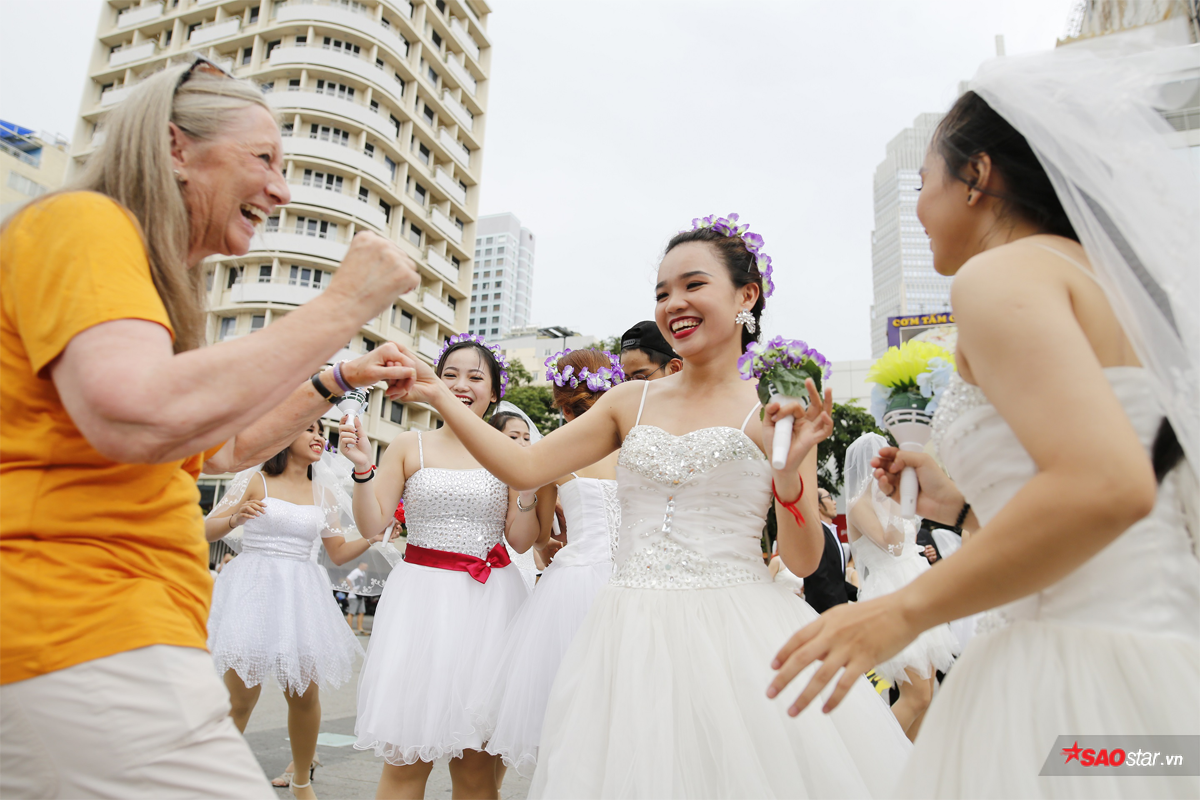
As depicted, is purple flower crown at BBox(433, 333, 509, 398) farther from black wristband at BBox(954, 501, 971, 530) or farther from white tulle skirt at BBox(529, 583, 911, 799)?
black wristband at BBox(954, 501, 971, 530)

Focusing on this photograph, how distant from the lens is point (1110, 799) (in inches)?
47.0

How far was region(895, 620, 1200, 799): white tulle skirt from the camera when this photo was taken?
123 cm

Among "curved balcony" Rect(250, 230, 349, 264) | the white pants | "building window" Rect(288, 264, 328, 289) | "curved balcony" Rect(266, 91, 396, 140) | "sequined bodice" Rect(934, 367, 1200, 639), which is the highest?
"curved balcony" Rect(266, 91, 396, 140)

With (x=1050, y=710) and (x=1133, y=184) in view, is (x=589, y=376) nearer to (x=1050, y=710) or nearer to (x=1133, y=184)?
(x=1133, y=184)

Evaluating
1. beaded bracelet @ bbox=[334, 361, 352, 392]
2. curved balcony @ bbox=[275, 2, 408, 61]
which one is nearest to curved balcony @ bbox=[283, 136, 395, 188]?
curved balcony @ bbox=[275, 2, 408, 61]

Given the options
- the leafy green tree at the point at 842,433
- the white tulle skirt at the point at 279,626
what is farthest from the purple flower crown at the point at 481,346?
the leafy green tree at the point at 842,433

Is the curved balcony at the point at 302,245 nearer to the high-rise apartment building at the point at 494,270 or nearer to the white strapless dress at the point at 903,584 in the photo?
the white strapless dress at the point at 903,584

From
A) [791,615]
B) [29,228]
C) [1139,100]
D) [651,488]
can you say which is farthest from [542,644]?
[1139,100]

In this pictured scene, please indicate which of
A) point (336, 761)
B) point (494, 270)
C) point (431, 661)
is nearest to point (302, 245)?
point (336, 761)

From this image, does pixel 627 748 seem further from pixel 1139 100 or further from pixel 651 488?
pixel 1139 100

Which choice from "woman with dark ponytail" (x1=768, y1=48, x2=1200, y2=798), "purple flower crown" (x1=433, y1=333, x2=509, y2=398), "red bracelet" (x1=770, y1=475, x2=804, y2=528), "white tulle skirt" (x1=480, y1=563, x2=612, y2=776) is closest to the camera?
"woman with dark ponytail" (x1=768, y1=48, x2=1200, y2=798)

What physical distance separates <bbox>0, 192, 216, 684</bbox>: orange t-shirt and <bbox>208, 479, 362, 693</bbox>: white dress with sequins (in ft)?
12.4

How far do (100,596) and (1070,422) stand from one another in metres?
1.66

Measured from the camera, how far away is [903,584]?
571cm
